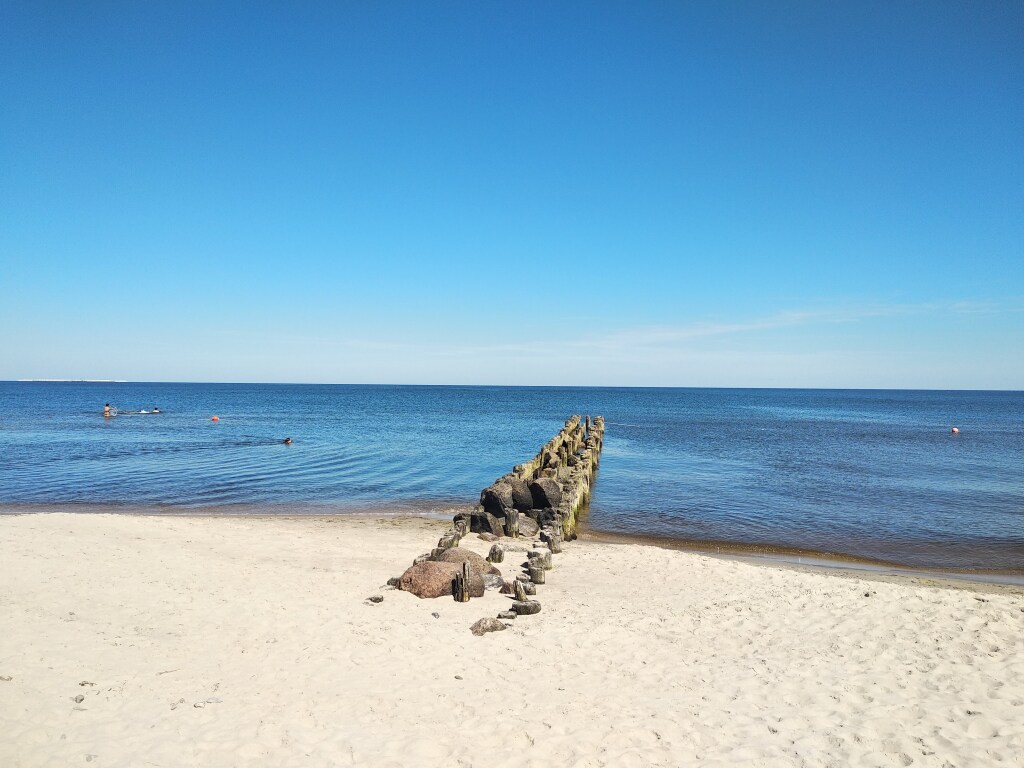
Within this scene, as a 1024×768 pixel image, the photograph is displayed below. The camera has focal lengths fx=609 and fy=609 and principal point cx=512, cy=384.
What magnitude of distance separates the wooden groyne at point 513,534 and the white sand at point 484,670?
15.6 inches

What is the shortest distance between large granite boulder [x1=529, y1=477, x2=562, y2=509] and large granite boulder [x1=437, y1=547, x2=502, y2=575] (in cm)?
630

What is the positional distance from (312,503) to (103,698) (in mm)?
15579

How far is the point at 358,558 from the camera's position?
548 inches

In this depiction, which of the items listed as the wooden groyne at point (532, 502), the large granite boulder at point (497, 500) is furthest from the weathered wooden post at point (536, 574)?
the large granite boulder at point (497, 500)

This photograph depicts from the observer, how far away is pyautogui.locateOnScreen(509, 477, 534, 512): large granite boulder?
18.5m

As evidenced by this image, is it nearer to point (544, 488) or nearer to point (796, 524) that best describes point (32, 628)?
point (544, 488)

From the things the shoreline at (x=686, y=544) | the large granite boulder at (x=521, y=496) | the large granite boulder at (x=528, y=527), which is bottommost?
the shoreline at (x=686, y=544)

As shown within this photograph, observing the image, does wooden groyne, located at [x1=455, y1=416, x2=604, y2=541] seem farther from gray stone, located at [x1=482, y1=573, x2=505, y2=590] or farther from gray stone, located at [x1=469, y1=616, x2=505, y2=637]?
gray stone, located at [x1=469, y1=616, x2=505, y2=637]

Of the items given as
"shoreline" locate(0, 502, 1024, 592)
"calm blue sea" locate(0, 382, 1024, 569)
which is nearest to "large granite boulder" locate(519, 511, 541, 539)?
"shoreline" locate(0, 502, 1024, 592)

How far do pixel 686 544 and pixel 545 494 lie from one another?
433cm

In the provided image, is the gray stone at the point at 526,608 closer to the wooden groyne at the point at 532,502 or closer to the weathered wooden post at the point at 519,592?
the weathered wooden post at the point at 519,592

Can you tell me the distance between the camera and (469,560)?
12133mm

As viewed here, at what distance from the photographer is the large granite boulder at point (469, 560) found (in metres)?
12.1

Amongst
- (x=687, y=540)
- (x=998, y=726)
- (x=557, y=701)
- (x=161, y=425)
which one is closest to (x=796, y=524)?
(x=687, y=540)
